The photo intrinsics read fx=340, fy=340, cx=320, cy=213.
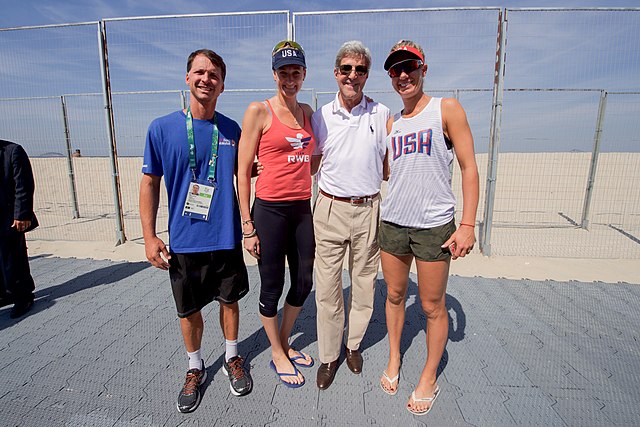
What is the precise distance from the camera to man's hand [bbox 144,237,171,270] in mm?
2051

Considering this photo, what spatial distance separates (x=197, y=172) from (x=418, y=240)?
4.52ft

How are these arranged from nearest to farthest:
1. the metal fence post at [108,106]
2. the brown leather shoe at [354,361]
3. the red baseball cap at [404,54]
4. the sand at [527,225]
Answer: the red baseball cap at [404,54], the brown leather shoe at [354,361], the sand at [527,225], the metal fence post at [108,106]

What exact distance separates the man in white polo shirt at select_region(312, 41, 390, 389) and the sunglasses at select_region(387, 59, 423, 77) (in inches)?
8.9

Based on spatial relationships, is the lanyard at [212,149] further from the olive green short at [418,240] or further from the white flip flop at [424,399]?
the white flip flop at [424,399]

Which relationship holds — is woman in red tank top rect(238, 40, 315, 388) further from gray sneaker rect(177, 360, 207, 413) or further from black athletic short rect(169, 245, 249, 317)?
gray sneaker rect(177, 360, 207, 413)

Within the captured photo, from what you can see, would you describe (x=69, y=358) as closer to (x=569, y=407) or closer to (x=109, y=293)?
(x=109, y=293)

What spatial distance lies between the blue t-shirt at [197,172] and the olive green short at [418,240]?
3.19ft

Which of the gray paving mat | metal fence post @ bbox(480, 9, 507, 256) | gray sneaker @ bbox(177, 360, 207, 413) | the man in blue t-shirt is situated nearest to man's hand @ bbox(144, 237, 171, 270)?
the man in blue t-shirt

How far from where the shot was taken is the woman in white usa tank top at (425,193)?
1.90 meters

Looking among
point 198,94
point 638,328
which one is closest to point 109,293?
point 198,94

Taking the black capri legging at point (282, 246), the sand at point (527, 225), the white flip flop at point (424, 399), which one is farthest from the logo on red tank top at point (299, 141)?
the sand at point (527, 225)

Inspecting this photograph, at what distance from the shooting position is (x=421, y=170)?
1.97 metres

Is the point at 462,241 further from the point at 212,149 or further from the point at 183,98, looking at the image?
the point at 183,98

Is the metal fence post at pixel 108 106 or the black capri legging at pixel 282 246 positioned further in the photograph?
the metal fence post at pixel 108 106
